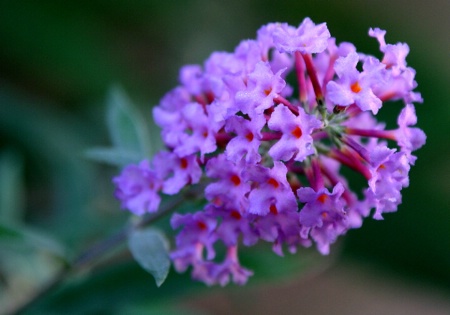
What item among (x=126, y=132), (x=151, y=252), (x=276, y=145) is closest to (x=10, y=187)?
(x=126, y=132)

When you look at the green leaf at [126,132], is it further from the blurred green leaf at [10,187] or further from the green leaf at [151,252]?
the blurred green leaf at [10,187]

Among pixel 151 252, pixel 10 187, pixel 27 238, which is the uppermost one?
pixel 10 187

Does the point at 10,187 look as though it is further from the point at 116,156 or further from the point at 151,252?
the point at 151,252

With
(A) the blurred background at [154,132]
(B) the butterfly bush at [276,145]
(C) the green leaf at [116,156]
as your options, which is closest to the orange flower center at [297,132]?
(B) the butterfly bush at [276,145]

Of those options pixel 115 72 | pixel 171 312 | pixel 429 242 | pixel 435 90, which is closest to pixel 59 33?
pixel 115 72

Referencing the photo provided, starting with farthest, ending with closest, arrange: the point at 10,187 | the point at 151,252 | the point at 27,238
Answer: the point at 10,187 < the point at 27,238 < the point at 151,252

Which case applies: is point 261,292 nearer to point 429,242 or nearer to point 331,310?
point 331,310
